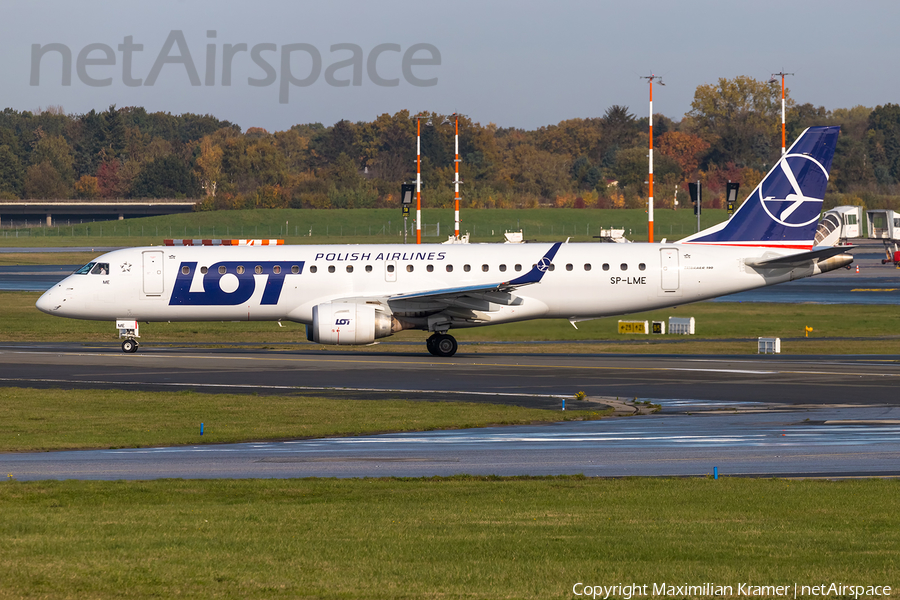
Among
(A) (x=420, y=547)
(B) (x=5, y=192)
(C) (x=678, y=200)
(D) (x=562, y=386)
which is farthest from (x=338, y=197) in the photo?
(A) (x=420, y=547)

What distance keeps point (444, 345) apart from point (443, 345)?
0.05 m

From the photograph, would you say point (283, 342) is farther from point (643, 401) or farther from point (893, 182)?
point (893, 182)

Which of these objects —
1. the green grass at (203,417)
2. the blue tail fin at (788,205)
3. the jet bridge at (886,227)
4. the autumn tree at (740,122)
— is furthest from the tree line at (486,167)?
the green grass at (203,417)

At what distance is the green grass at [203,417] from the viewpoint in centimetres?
2134

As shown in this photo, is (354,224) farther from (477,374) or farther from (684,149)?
(477,374)

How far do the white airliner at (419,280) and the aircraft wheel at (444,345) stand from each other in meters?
0.05

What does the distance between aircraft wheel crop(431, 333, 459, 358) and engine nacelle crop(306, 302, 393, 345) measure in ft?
7.11

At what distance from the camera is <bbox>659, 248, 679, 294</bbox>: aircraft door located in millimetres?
38625

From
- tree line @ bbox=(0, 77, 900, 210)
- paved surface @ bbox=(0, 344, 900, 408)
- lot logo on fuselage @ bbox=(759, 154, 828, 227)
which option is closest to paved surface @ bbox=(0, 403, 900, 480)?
paved surface @ bbox=(0, 344, 900, 408)

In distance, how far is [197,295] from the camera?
3850 cm

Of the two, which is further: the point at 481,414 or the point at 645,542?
the point at 481,414

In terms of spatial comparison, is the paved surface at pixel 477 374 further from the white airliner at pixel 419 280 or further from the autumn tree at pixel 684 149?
the autumn tree at pixel 684 149

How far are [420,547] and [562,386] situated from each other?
58.9 feet

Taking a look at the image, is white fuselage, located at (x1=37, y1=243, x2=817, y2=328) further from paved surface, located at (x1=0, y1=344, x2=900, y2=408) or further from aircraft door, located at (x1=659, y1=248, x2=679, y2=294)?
paved surface, located at (x1=0, y1=344, x2=900, y2=408)
